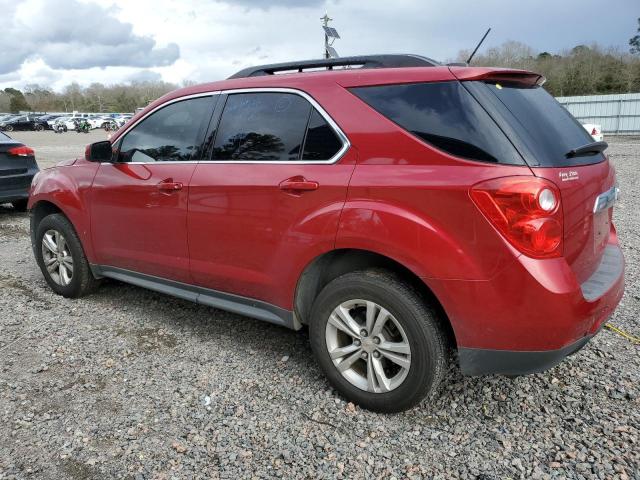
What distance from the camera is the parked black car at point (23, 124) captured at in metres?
53.9

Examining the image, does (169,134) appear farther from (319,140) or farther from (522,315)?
(522,315)

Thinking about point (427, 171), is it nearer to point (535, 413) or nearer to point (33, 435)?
point (535, 413)

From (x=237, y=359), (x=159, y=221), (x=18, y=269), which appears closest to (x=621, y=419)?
(x=237, y=359)

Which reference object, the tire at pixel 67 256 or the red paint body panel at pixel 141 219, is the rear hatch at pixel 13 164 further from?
the red paint body panel at pixel 141 219

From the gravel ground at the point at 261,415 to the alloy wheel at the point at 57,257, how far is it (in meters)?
0.67

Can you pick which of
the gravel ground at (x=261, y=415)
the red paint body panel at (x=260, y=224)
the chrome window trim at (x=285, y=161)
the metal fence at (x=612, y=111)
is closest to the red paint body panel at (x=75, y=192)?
the chrome window trim at (x=285, y=161)

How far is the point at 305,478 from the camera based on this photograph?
239 cm

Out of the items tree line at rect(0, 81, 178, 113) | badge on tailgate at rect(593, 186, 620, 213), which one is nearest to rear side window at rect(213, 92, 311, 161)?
badge on tailgate at rect(593, 186, 620, 213)

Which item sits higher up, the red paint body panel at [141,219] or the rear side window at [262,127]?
the rear side window at [262,127]

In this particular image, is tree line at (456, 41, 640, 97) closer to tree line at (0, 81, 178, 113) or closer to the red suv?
the red suv

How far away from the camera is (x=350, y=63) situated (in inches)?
123

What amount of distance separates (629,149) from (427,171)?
70.0 feet

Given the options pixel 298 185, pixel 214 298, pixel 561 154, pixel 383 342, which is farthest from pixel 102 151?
pixel 561 154

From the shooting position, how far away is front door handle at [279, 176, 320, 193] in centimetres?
283
